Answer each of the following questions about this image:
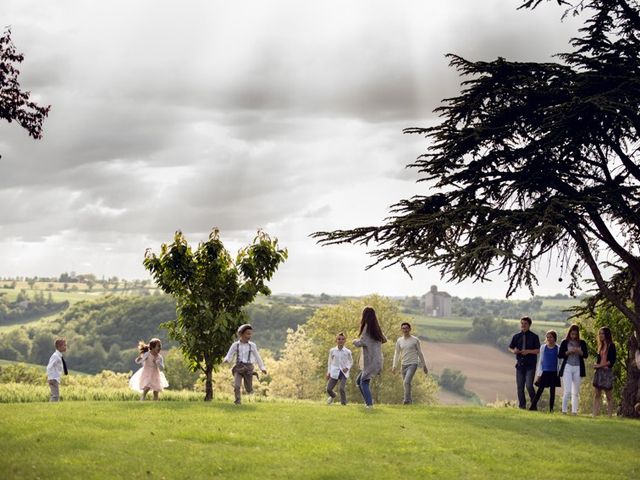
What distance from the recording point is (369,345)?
21734mm

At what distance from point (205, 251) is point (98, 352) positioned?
136323 millimetres

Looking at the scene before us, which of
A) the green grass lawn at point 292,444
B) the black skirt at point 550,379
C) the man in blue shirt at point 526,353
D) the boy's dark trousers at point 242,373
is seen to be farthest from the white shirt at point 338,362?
the black skirt at point 550,379

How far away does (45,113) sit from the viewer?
55.1ft

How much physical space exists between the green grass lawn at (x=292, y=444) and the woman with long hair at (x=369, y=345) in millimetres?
1601

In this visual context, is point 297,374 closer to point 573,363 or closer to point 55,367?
point 55,367

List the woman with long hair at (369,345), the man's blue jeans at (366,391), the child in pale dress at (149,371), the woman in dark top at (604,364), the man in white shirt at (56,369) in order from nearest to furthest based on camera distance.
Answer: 1. the man's blue jeans at (366,391)
2. the woman with long hair at (369,345)
3. the man in white shirt at (56,369)
4. the child in pale dress at (149,371)
5. the woman in dark top at (604,364)

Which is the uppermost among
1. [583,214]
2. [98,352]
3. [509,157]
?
[509,157]

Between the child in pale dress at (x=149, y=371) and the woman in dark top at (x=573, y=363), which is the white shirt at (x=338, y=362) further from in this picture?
the woman in dark top at (x=573, y=363)

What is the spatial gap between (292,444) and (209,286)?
9431 millimetres

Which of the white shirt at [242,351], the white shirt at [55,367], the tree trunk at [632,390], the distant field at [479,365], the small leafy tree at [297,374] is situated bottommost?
the distant field at [479,365]

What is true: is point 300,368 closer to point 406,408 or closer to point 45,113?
point 406,408

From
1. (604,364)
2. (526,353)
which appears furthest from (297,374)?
(604,364)

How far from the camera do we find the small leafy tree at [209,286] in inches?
907

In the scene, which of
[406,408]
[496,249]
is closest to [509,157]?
[496,249]
